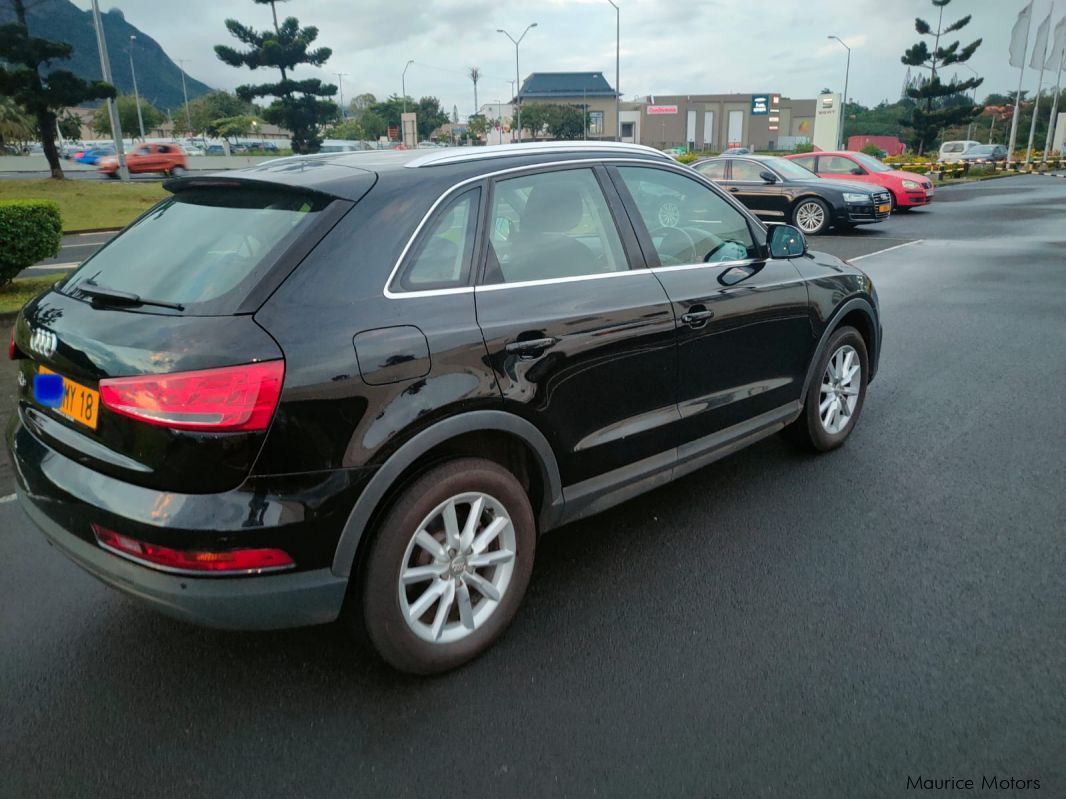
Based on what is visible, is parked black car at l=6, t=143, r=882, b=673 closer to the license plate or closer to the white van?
the license plate

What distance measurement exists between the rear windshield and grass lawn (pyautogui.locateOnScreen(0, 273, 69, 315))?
22.3 ft

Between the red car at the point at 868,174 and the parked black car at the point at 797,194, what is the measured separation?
66.1 inches

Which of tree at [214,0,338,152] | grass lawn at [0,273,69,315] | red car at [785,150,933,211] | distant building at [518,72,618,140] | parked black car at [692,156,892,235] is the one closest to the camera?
grass lawn at [0,273,69,315]

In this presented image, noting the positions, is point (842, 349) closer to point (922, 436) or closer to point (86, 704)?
point (922, 436)

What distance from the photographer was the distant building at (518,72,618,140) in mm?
128375

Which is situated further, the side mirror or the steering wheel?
the side mirror

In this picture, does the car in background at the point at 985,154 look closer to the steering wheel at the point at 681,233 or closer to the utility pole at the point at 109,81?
the utility pole at the point at 109,81

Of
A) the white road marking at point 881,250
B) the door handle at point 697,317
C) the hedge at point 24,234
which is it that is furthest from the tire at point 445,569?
the white road marking at point 881,250

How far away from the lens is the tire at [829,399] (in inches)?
176

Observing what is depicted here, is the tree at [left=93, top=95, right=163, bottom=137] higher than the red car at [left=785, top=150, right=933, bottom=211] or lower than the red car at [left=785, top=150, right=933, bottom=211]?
higher

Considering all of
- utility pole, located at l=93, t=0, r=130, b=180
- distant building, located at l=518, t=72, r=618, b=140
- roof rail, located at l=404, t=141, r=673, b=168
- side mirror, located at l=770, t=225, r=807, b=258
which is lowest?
side mirror, located at l=770, t=225, r=807, b=258

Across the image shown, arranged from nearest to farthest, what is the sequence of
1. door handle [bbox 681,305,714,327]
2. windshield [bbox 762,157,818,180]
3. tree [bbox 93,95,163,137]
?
door handle [bbox 681,305,714,327]
windshield [bbox 762,157,818,180]
tree [bbox 93,95,163,137]

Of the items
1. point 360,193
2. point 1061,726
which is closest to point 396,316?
point 360,193

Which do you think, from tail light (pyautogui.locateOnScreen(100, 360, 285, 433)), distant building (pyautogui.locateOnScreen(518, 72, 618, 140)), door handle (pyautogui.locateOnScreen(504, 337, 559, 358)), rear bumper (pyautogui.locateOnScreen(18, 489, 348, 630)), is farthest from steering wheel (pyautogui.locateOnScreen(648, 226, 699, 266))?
distant building (pyautogui.locateOnScreen(518, 72, 618, 140))
